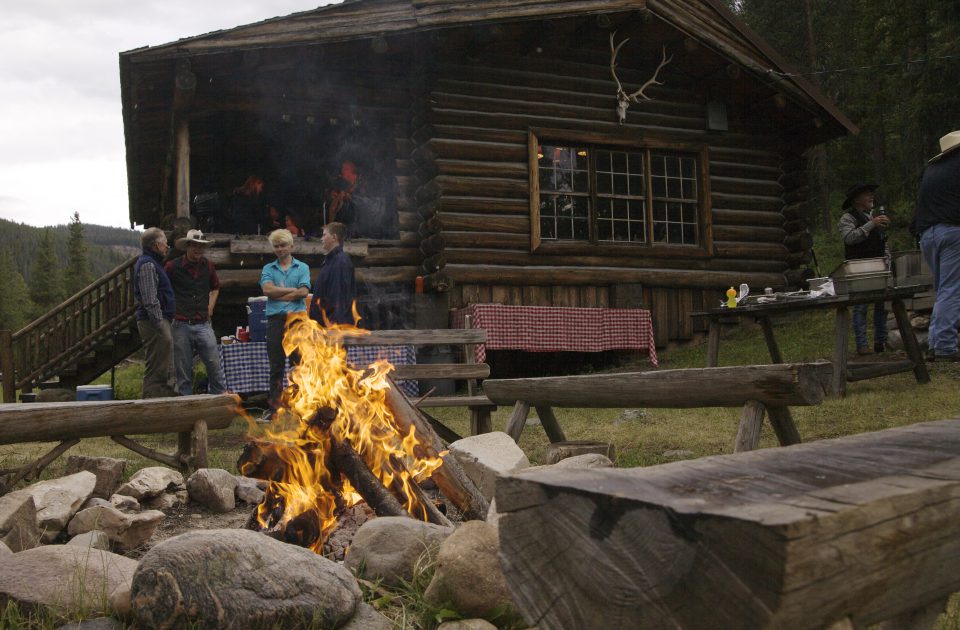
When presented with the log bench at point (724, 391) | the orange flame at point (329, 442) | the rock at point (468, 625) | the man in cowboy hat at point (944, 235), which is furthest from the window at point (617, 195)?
the rock at point (468, 625)

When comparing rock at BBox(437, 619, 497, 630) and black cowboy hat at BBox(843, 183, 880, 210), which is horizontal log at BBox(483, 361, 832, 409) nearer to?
rock at BBox(437, 619, 497, 630)

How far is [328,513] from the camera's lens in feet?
13.4

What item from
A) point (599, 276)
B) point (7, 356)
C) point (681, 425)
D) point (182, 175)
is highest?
point (182, 175)

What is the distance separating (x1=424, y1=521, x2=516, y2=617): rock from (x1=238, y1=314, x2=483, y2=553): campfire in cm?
116

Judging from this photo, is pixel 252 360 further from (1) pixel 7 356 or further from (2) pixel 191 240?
(1) pixel 7 356

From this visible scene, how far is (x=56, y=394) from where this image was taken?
12016 mm

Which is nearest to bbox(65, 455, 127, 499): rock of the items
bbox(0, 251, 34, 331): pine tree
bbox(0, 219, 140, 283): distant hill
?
bbox(0, 251, 34, 331): pine tree

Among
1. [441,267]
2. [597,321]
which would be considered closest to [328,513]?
[441,267]

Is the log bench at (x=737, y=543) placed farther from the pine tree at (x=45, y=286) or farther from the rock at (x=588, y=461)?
the pine tree at (x=45, y=286)

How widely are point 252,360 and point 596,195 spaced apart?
6.02 meters

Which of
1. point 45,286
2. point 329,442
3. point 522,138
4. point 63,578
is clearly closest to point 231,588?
point 63,578

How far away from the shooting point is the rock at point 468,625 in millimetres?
2570

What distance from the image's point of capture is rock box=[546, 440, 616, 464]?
4.89 m

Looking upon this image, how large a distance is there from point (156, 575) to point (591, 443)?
10.8ft
